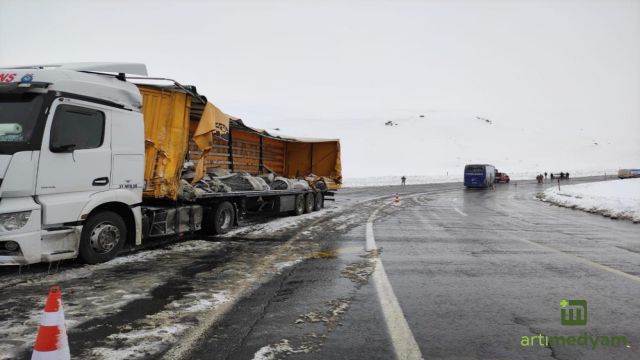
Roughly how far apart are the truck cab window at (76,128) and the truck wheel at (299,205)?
8.67 metres

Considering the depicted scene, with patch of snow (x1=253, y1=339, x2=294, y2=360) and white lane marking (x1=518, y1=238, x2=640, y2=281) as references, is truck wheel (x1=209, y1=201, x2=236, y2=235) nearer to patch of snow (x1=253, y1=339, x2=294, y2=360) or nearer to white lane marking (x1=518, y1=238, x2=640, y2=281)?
patch of snow (x1=253, y1=339, x2=294, y2=360)

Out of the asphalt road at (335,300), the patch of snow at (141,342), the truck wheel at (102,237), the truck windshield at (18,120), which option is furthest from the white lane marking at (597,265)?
the truck windshield at (18,120)

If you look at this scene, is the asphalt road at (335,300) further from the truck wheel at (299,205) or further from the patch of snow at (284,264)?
the truck wheel at (299,205)


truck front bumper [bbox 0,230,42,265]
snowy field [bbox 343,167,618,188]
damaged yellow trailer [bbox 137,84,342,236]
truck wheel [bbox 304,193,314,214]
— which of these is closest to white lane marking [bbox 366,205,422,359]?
damaged yellow trailer [bbox 137,84,342,236]

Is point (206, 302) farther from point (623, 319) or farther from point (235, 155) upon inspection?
point (235, 155)

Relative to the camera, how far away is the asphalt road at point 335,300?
12.4 feet

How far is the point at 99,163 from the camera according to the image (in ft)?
23.3

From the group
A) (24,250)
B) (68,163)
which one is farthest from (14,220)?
(68,163)

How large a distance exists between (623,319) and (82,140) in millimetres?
7369

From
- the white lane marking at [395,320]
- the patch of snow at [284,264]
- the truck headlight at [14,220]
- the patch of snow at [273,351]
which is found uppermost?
the truck headlight at [14,220]

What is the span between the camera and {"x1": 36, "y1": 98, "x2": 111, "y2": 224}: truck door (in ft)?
20.7

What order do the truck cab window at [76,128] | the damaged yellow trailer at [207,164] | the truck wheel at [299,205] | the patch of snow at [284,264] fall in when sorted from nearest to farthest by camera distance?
the truck cab window at [76,128] → the patch of snow at [284,264] → the damaged yellow trailer at [207,164] → the truck wheel at [299,205]

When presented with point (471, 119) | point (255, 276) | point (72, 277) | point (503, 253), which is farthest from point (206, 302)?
point (471, 119)

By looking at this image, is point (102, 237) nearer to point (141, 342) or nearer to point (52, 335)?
point (141, 342)
